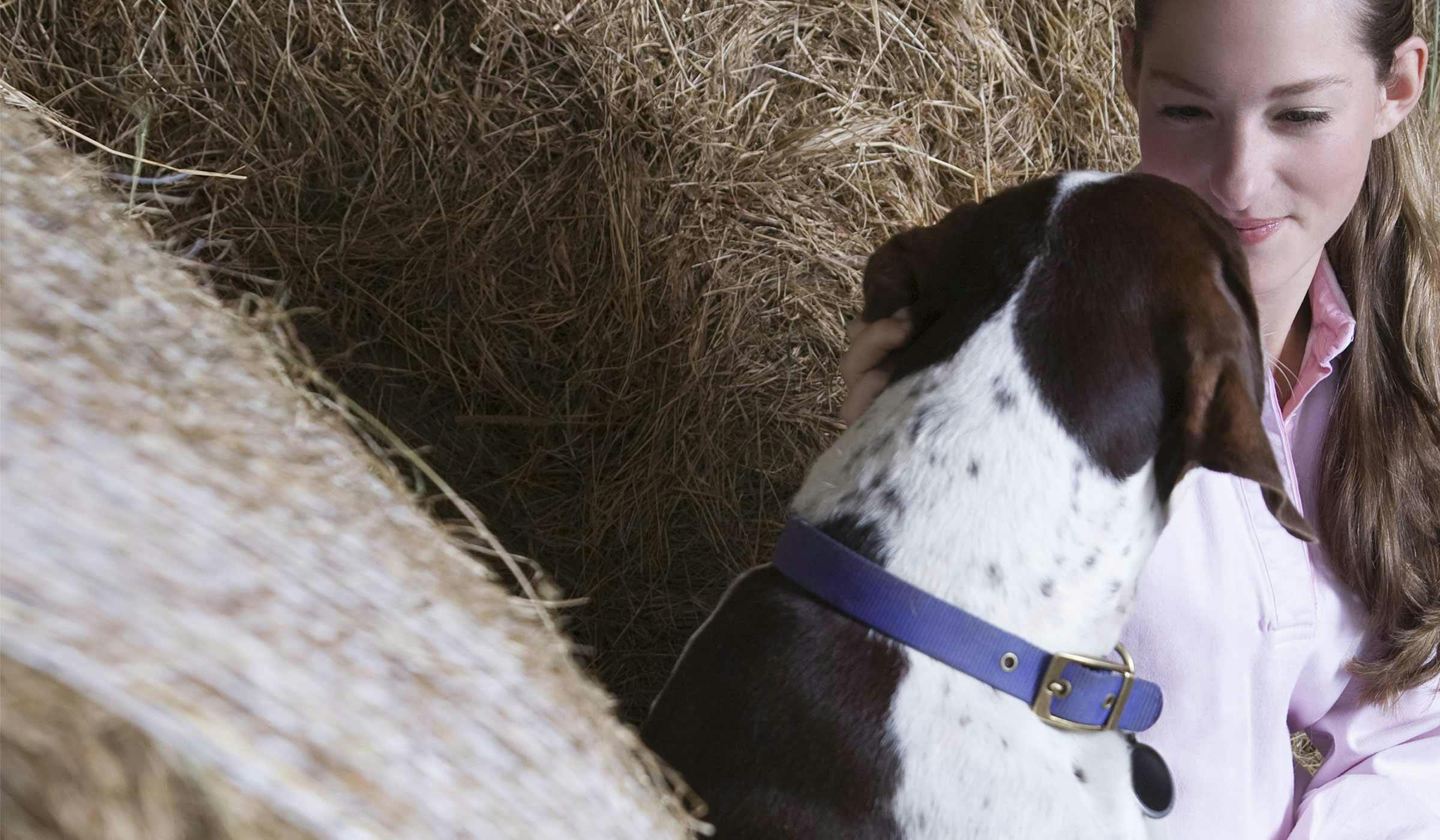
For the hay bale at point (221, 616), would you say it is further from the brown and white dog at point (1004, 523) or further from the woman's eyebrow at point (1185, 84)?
the woman's eyebrow at point (1185, 84)

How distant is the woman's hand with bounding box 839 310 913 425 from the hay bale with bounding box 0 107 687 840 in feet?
2.03

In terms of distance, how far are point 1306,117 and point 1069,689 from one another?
1051mm

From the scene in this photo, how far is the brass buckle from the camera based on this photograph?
4.40ft

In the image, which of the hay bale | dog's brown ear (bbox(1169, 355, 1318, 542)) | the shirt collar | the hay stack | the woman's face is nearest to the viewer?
the hay bale

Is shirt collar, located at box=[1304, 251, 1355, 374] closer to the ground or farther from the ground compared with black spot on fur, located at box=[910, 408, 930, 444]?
farther from the ground

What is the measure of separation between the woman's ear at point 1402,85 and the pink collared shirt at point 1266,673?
33 centimetres

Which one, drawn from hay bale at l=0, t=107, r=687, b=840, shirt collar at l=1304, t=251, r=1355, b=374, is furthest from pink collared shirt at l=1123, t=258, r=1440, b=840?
hay bale at l=0, t=107, r=687, b=840

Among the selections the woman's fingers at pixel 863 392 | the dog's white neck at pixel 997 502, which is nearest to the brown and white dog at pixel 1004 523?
the dog's white neck at pixel 997 502

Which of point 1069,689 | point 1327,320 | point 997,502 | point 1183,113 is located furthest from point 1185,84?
point 1069,689

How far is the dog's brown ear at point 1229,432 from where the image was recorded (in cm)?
129

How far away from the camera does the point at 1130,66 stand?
2.12 meters

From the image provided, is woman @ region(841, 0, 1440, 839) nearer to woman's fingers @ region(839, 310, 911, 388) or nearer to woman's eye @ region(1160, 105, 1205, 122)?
woman's eye @ region(1160, 105, 1205, 122)

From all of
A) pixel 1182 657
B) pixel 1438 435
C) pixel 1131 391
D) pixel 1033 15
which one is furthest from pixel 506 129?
pixel 1438 435

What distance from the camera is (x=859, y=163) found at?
2375 millimetres
